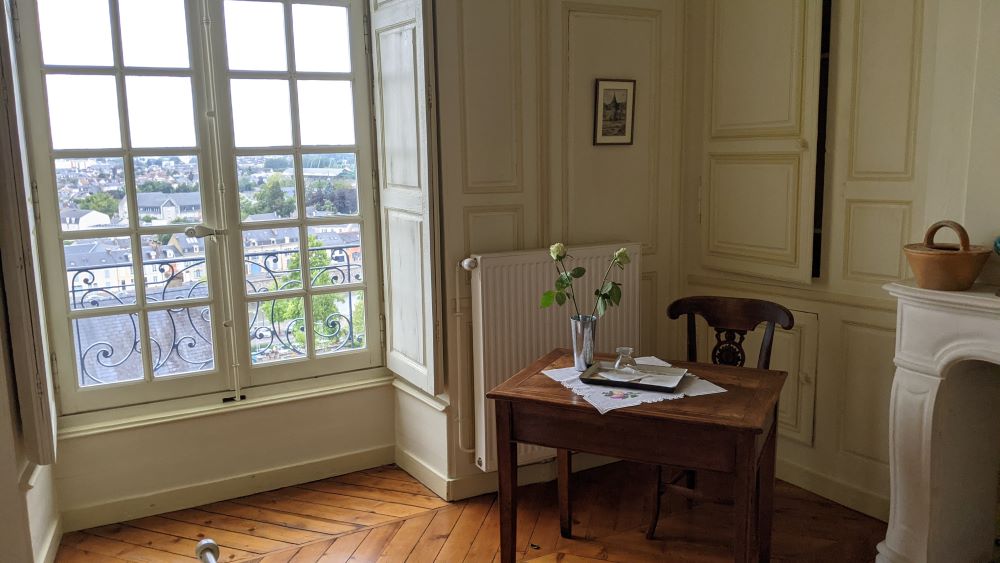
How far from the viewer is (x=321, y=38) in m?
3.45

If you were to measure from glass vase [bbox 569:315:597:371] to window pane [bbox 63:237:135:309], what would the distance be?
1875mm

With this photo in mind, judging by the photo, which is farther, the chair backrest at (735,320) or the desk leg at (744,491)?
the chair backrest at (735,320)

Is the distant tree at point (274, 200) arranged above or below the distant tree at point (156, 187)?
below

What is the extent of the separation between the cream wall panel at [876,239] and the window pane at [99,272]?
2948mm

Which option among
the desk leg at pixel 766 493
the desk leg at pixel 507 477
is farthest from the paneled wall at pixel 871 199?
the desk leg at pixel 507 477

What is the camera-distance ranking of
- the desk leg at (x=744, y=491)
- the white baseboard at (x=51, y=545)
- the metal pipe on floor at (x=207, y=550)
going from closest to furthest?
the metal pipe on floor at (x=207, y=550)
the desk leg at (x=744, y=491)
the white baseboard at (x=51, y=545)

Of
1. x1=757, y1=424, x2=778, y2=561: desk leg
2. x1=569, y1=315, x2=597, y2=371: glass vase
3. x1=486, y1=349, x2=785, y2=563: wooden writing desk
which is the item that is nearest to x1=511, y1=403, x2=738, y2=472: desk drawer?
x1=486, y1=349, x2=785, y2=563: wooden writing desk

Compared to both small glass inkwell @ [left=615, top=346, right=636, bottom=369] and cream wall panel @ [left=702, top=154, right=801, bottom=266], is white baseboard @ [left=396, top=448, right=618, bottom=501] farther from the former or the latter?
cream wall panel @ [left=702, top=154, right=801, bottom=266]

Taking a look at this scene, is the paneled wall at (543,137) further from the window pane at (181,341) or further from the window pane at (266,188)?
the window pane at (181,341)

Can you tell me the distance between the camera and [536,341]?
3.32 meters

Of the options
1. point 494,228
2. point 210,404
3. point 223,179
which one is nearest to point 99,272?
point 223,179

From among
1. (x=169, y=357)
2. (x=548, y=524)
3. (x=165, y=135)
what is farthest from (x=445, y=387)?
(x=165, y=135)

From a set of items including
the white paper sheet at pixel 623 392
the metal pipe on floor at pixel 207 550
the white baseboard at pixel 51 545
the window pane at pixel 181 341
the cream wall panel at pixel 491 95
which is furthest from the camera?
the window pane at pixel 181 341

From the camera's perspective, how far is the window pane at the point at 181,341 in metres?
3.27
